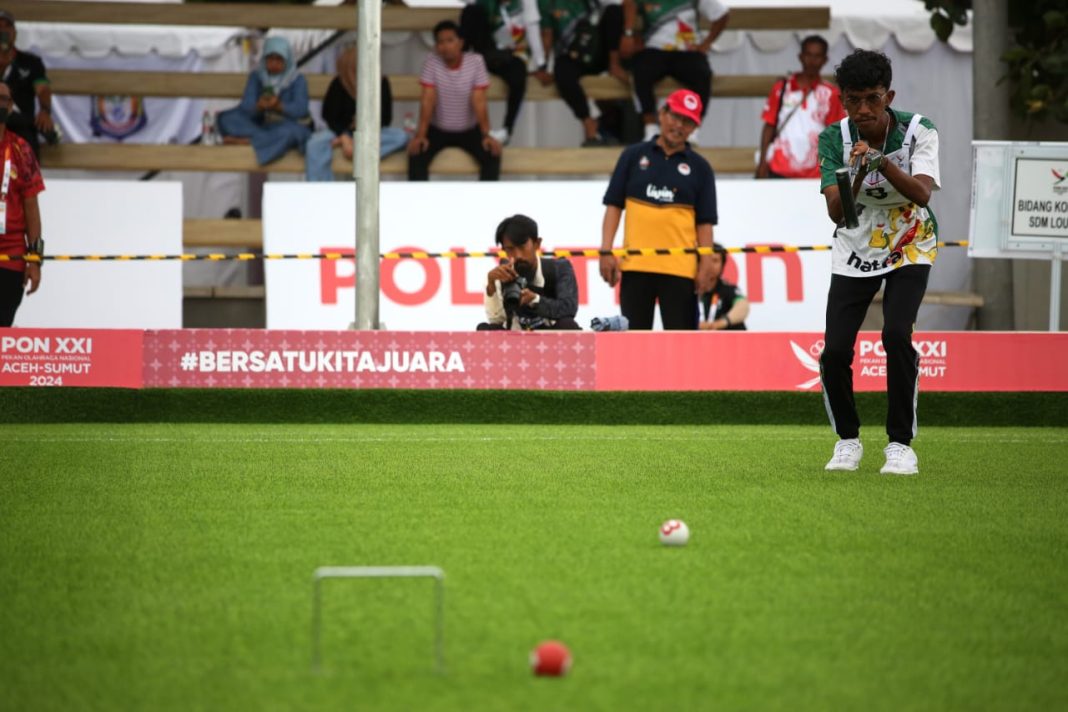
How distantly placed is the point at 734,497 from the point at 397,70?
9800mm

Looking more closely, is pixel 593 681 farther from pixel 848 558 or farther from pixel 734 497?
pixel 734 497

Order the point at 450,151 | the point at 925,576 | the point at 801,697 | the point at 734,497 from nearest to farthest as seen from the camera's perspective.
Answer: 1. the point at 801,697
2. the point at 925,576
3. the point at 734,497
4. the point at 450,151

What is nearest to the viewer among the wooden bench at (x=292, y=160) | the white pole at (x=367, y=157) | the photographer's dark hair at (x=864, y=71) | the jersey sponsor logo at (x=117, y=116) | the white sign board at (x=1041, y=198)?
the photographer's dark hair at (x=864, y=71)

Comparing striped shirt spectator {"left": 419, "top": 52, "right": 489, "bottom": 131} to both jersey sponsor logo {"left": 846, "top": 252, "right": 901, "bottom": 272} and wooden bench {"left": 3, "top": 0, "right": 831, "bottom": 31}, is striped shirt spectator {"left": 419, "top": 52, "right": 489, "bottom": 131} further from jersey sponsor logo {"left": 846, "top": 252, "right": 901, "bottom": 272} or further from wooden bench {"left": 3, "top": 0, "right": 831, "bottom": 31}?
jersey sponsor logo {"left": 846, "top": 252, "right": 901, "bottom": 272}

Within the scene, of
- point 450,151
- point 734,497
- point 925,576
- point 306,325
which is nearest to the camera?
point 925,576

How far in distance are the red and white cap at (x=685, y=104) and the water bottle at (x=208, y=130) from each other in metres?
7.15

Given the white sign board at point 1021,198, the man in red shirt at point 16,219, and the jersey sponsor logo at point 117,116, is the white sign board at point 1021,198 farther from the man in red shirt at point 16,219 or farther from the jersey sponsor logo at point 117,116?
the jersey sponsor logo at point 117,116

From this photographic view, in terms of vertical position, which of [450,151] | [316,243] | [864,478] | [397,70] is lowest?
[864,478]

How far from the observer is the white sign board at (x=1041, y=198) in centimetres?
929

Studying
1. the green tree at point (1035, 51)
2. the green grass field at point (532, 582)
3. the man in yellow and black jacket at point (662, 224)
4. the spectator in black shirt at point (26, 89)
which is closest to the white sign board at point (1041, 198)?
the man in yellow and black jacket at point (662, 224)

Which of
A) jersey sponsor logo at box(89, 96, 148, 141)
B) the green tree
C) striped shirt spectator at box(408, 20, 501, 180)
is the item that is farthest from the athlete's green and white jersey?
jersey sponsor logo at box(89, 96, 148, 141)

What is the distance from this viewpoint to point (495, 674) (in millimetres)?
2637

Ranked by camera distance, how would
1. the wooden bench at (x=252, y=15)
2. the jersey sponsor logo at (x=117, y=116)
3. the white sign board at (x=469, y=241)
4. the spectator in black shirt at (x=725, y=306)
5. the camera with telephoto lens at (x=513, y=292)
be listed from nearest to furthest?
the camera with telephoto lens at (x=513, y=292) → the spectator in black shirt at (x=725, y=306) → the white sign board at (x=469, y=241) → the wooden bench at (x=252, y=15) → the jersey sponsor logo at (x=117, y=116)

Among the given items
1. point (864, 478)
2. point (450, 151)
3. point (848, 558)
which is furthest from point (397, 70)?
point (848, 558)
